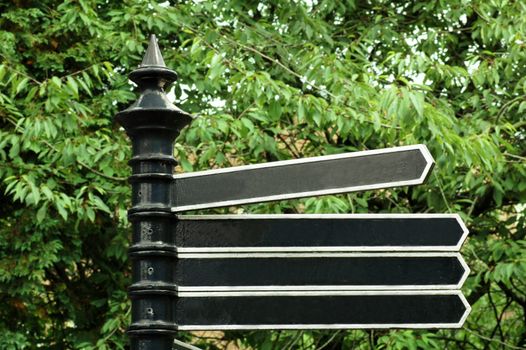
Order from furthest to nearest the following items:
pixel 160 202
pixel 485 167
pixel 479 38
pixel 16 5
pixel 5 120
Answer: pixel 479 38, pixel 16 5, pixel 5 120, pixel 485 167, pixel 160 202

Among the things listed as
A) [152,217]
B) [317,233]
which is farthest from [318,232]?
[152,217]

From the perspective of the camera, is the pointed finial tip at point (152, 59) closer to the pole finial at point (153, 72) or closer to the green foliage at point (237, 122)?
the pole finial at point (153, 72)

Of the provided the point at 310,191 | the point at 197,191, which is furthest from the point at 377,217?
the point at 197,191

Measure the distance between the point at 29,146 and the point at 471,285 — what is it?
9.08ft

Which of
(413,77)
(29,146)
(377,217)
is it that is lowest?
(377,217)

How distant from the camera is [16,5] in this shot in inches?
272

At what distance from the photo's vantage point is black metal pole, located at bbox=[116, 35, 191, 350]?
7.74 ft

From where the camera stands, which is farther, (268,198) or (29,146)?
(29,146)

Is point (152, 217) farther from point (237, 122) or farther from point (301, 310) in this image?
point (237, 122)

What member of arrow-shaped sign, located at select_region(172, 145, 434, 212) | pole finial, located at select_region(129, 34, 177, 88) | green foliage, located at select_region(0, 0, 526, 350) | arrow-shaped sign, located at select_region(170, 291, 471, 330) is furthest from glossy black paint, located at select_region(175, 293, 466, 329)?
green foliage, located at select_region(0, 0, 526, 350)

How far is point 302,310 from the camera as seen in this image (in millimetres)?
2436

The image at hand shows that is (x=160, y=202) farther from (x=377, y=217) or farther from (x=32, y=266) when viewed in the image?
(x=32, y=266)

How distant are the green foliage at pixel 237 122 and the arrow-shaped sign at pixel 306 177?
2961 mm

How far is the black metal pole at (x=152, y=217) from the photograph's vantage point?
2359 millimetres
